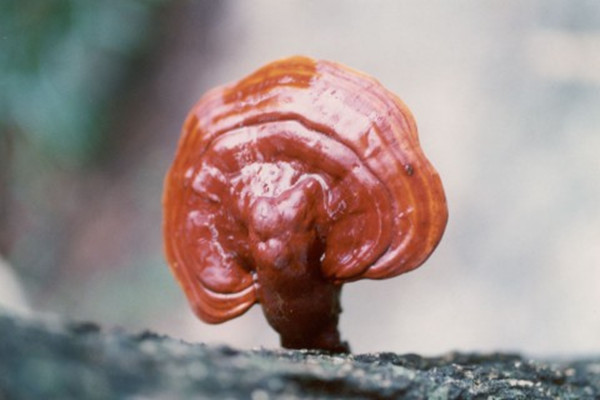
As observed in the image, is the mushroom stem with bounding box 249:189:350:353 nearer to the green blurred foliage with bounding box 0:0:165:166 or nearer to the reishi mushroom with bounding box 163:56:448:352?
the reishi mushroom with bounding box 163:56:448:352

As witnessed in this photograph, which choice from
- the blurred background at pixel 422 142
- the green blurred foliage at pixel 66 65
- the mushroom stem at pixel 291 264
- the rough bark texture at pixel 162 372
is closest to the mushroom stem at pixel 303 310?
the mushroom stem at pixel 291 264

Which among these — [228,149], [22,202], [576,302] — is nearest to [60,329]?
[228,149]

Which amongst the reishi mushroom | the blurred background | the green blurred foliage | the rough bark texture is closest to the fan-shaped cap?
the reishi mushroom

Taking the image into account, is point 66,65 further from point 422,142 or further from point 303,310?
point 303,310

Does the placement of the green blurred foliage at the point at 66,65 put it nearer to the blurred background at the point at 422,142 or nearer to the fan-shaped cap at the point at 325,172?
the blurred background at the point at 422,142

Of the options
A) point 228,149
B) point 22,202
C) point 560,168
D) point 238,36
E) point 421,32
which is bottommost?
point 228,149

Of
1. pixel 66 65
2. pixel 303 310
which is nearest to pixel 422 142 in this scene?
pixel 66 65

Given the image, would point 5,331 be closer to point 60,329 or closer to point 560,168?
point 60,329
